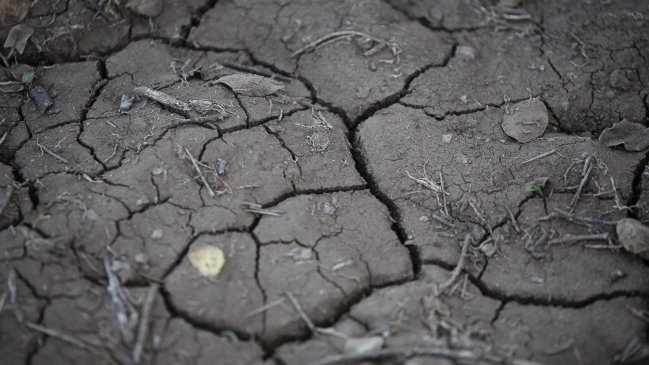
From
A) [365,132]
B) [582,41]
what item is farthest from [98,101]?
[582,41]

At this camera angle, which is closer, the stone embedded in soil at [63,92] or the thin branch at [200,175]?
the thin branch at [200,175]

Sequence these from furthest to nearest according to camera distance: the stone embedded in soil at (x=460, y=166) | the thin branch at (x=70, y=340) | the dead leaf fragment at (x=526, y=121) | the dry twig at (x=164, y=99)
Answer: the dead leaf fragment at (x=526, y=121)
the dry twig at (x=164, y=99)
the stone embedded in soil at (x=460, y=166)
the thin branch at (x=70, y=340)

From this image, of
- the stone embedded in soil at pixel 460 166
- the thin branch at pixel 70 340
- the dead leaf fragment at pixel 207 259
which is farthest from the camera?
the stone embedded in soil at pixel 460 166

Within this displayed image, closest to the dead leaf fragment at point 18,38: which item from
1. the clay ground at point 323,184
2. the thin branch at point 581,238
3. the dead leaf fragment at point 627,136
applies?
the clay ground at point 323,184

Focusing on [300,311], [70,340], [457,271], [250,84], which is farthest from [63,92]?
[457,271]

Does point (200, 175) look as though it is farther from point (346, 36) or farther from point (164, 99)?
point (346, 36)

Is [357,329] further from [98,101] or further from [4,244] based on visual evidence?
[98,101]

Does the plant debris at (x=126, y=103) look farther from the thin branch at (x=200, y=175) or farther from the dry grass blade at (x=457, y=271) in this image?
the dry grass blade at (x=457, y=271)
